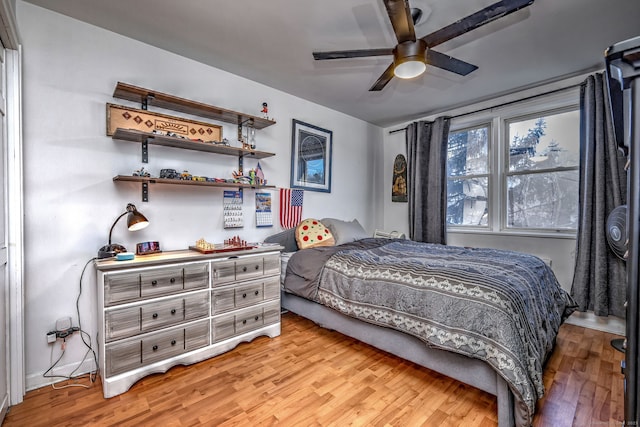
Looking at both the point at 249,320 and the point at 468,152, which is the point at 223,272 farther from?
the point at 468,152

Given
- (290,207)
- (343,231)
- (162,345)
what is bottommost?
(162,345)

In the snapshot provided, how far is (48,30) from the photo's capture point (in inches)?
75.0

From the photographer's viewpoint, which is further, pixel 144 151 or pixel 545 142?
pixel 545 142

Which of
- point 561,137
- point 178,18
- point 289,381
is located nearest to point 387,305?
point 289,381

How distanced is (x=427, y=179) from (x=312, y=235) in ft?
6.11

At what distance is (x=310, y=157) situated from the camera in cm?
353

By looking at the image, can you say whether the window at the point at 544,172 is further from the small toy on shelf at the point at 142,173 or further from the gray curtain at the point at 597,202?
the small toy on shelf at the point at 142,173

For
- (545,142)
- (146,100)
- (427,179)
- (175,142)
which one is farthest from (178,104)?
(545,142)

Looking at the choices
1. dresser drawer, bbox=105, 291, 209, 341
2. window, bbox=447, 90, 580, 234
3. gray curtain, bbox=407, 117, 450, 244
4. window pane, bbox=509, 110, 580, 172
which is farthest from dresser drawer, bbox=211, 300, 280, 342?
window pane, bbox=509, 110, 580, 172

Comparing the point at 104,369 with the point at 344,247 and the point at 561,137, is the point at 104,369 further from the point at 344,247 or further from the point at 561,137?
the point at 561,137

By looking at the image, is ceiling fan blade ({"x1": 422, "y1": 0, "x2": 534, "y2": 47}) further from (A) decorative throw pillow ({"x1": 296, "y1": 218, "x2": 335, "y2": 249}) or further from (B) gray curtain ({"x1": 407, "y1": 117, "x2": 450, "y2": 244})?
(B) gray curtain ({"x1": 407, "y1": 117, "x2": 450, "y2": 244})

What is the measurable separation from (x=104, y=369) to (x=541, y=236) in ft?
12.8

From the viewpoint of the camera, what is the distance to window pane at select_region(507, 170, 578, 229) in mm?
3006

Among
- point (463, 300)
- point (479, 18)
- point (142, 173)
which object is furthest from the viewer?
point (142, 173)
